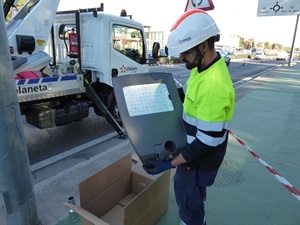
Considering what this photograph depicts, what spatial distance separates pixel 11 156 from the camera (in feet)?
6.09

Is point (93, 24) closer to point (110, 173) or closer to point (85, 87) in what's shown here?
point (85, 87)

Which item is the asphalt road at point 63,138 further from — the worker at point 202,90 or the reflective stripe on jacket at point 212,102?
the reflective stripe on jacket at point 212,102

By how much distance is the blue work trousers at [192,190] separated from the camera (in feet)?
5.44

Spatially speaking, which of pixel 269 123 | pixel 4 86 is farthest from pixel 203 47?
pixel 269 123

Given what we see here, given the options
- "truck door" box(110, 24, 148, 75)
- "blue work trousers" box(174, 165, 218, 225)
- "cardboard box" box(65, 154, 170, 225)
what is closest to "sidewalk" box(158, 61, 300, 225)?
"cardboard box" box(65, 154, 170, 225)

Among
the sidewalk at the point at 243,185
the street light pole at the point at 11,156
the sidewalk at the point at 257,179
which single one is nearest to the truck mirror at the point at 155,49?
the sidewalk at the point at 243,185

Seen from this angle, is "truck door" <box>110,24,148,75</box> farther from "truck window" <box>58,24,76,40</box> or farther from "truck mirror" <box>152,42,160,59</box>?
"truck window" <box>58,24,76,40</box>

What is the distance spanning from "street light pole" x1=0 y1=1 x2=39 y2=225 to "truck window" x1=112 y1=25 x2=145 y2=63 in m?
3.14

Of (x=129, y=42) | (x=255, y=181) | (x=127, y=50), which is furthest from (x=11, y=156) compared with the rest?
(x=129, y=42)

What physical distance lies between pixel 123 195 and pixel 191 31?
1.87m

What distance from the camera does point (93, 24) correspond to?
179 inches

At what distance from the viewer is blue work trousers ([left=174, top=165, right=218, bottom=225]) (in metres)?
1.66

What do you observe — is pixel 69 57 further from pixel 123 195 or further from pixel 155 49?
pixel 123 195

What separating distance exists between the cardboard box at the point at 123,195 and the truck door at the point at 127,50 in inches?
105
